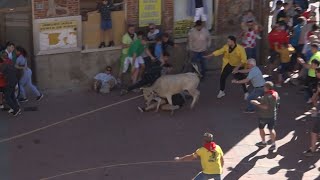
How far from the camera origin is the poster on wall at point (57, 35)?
17.7m

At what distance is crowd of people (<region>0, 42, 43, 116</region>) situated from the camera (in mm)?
16031

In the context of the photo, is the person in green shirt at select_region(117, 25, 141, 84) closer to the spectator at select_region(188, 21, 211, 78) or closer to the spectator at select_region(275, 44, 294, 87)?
the spectator at select_region(188, 21, 211, 78)

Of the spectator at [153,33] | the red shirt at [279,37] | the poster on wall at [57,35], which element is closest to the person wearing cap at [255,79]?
the red shirt at [279,37]

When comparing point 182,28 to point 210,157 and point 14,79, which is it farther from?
point 210,157

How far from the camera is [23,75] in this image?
1709 centimetres

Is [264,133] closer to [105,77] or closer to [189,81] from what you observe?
[189,81]

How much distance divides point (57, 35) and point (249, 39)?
17.2ft

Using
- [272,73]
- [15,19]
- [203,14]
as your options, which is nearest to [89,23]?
[15,19]

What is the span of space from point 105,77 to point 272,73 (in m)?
4.73

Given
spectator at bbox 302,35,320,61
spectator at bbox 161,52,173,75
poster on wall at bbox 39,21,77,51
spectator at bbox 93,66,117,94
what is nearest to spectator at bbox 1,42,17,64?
poster on wall at bbox 39,21,77,51

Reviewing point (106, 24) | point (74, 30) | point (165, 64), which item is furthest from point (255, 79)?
point (74, 30)

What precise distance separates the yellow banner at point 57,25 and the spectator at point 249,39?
15.5ft

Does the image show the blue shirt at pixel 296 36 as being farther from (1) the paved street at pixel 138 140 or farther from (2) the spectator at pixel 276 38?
(1) the paved street at pixel 138 140

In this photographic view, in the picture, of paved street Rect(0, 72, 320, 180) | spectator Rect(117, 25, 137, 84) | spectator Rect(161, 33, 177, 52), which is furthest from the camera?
spectator Rect(161, 33, 177, 52)
